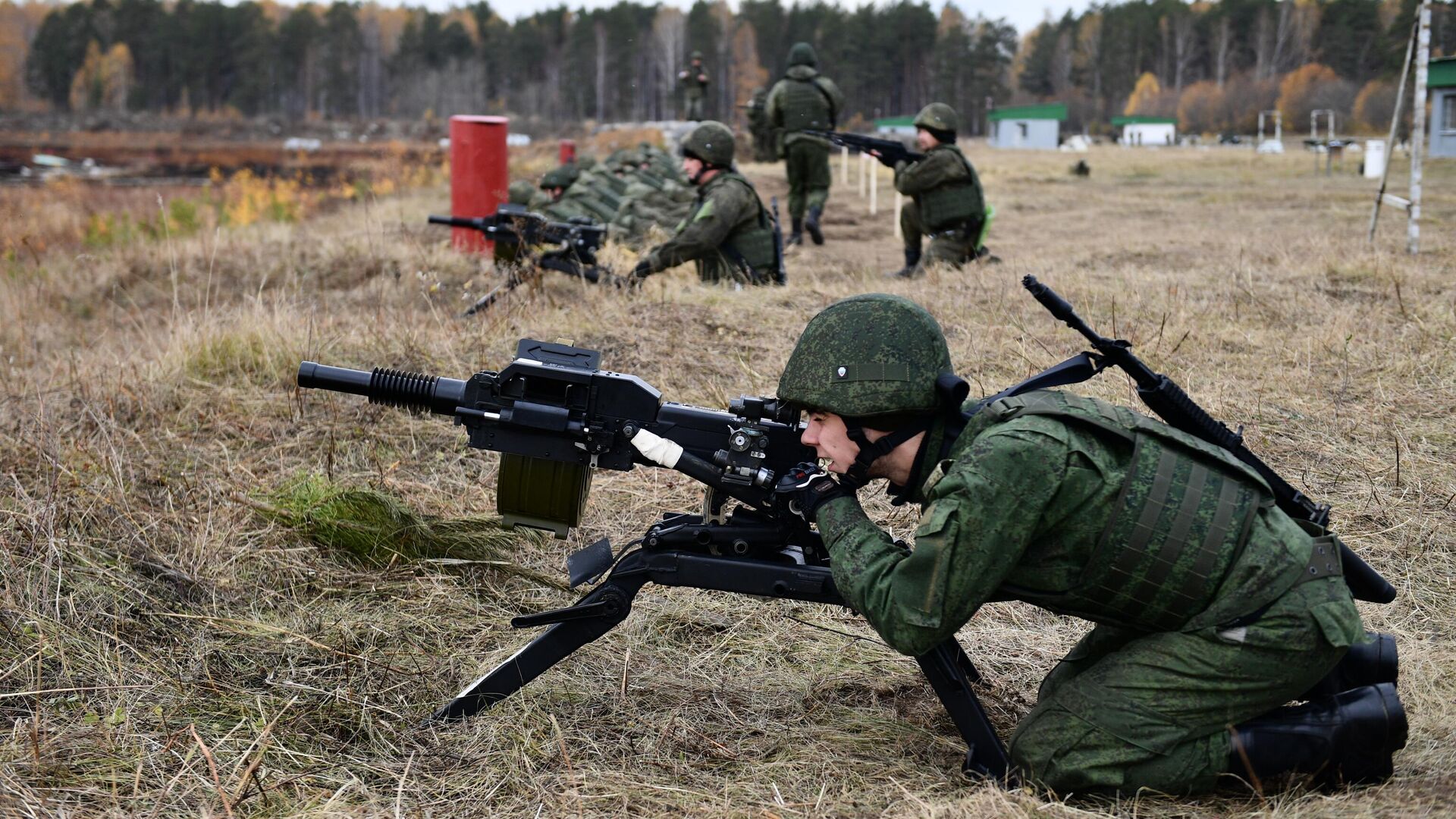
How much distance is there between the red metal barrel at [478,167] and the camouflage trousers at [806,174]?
142 inches

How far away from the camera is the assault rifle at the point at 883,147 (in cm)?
1052

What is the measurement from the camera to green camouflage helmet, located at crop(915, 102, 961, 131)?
414 inches

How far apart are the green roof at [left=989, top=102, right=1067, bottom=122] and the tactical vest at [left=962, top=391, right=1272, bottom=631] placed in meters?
47.0

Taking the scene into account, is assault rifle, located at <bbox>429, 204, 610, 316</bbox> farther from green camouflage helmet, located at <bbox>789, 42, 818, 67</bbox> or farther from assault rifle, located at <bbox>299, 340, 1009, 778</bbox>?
green camouflage helmet, located at <bbox>789, 42, 818, 67</bbox>

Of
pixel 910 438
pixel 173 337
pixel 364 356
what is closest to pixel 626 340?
pixel 364 356

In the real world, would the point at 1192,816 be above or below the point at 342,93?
below

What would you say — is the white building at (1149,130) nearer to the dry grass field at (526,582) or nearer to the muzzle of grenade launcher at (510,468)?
the dry grass field at (526,582)

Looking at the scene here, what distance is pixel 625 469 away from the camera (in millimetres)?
3189

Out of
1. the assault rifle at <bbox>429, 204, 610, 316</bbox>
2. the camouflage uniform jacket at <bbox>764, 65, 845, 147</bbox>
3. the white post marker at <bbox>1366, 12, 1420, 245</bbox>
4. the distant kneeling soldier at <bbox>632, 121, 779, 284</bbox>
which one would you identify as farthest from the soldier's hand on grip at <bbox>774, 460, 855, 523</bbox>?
the camouflage uniform jacket at <bbox>764, 65, 845, 147</bbox>

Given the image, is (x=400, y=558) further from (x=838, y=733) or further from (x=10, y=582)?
(x=838, y=733)

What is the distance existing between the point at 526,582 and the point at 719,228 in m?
4.60

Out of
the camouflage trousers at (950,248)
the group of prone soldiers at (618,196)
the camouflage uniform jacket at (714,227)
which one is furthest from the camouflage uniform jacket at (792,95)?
the camouflage uniform jacket at (714,227)

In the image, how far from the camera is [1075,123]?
64.6 m

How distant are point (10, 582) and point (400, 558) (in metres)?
1.26
